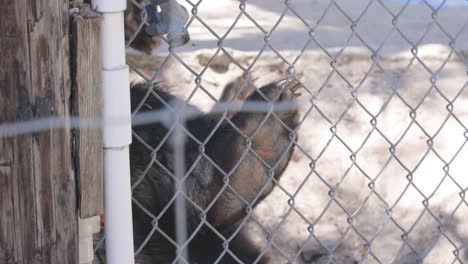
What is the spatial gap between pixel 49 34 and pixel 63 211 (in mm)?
315

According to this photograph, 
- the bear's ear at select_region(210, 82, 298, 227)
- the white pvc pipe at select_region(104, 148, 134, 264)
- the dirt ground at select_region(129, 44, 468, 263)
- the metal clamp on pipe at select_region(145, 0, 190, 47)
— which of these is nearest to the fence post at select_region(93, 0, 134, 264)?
the white pvc pipe at select_region(104, 148, 134, 264)

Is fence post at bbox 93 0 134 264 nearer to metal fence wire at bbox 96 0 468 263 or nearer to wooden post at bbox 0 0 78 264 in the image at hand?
wooden post at bbox 0 0 78 264

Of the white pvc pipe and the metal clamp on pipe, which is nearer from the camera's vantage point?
the white pvc pipe

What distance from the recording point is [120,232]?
1661 mm

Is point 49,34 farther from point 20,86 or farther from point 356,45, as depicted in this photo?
point 356,45

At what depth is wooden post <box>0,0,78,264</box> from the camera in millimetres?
1410

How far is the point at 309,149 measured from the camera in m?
3.62

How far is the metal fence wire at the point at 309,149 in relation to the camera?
2.72m

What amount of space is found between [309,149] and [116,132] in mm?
2098

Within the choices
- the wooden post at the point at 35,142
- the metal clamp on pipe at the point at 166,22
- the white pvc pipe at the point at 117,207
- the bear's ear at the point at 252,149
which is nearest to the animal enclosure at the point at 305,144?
the bear's ear at the point at 252,149

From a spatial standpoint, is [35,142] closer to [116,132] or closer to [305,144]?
[116,132]

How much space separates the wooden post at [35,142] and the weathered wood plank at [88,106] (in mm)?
18

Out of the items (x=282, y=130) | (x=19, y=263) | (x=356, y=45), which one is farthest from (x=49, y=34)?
(x=356, y=45)

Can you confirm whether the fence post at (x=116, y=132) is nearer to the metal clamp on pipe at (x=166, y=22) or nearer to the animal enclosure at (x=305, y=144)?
the metal clamp on pipe at (x=166, y=22)
